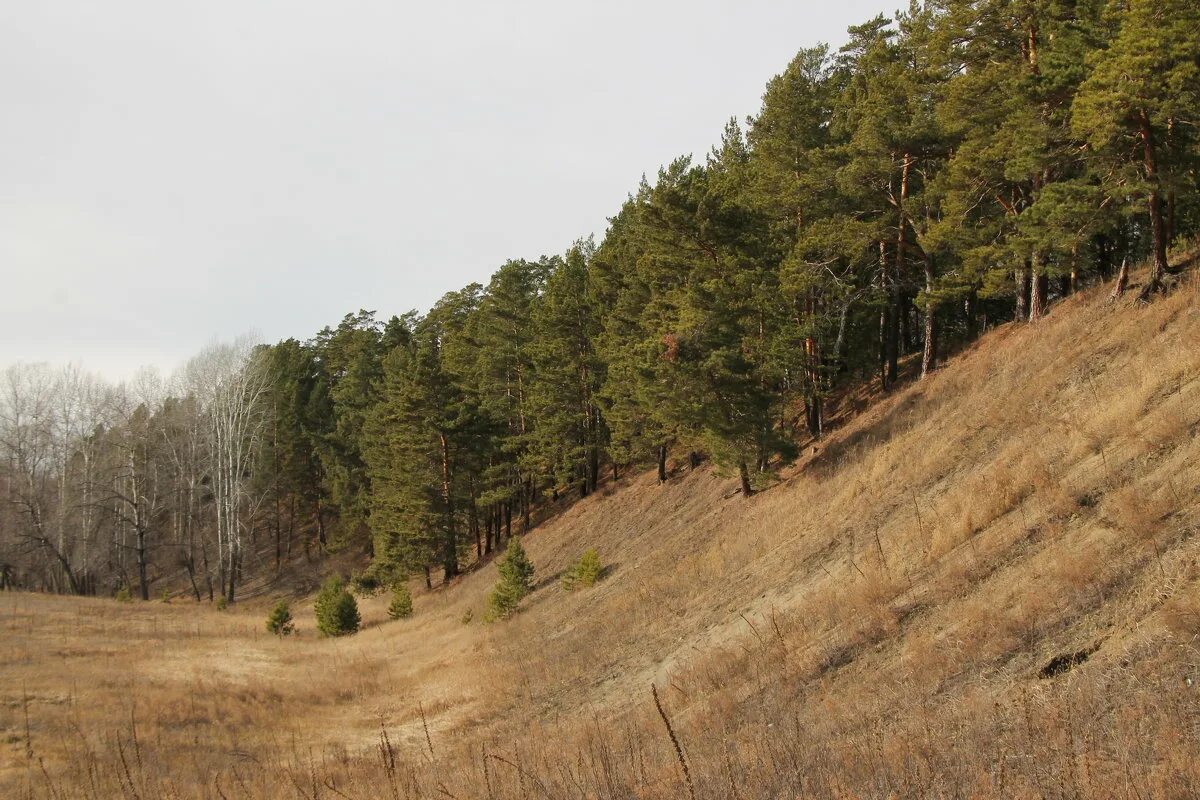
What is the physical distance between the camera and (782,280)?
23031 millimetres

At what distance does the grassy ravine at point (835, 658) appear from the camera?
199 inches

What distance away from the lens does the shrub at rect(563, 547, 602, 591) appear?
904 inches

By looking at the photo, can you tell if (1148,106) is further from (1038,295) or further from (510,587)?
(510,587)

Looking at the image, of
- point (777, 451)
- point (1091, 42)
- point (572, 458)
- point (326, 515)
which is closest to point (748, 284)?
point (777, 451)

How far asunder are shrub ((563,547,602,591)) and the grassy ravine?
511mm

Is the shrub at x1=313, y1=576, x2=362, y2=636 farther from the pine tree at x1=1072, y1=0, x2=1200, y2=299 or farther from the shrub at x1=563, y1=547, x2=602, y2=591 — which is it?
the pine tree at x1=1072, y1=0, x2=1200, y2=299

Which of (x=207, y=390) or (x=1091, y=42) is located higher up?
(x=207, y=390)

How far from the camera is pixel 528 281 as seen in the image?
42406 millimetres

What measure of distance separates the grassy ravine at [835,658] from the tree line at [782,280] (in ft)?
9.67

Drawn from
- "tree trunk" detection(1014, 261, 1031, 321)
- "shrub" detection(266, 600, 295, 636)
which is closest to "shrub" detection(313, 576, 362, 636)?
"shrub" detection(266, 600, 295, 636)

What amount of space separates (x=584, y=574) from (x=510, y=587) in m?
2.76

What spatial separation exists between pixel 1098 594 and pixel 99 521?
5747 cm

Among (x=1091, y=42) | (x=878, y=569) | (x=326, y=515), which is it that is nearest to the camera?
(x=878, y=569)

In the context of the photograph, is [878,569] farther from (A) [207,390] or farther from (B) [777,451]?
(A) [207,390]
